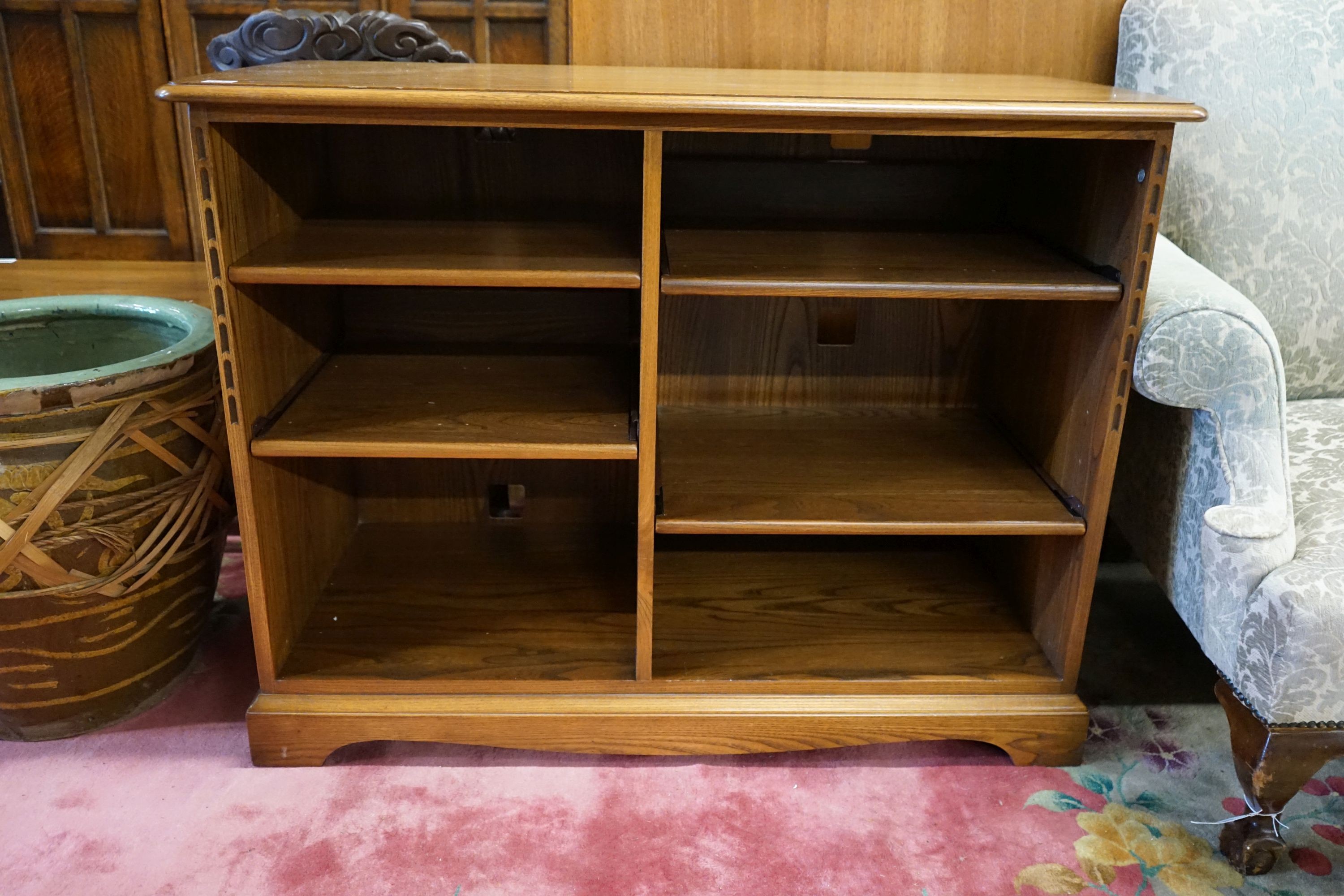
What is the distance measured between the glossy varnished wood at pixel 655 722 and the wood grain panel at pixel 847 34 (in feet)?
2.94

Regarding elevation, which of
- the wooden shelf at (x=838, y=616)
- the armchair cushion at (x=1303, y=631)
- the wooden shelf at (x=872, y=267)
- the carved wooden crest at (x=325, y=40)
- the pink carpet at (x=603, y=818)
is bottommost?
the pink carpet at (x=603, y=818)

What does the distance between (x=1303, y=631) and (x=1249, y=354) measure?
0.95 ft

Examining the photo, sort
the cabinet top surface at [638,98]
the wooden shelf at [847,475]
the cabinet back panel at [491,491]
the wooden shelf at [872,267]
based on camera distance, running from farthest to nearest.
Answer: the cabinet back panel at [491,491] → the wooden shelf at [847,475] → the wooden shelf at [872,267] → the cabinet top surface at [638,98]

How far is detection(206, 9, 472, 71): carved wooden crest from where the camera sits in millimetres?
1305

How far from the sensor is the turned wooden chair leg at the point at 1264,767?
1.08 metres

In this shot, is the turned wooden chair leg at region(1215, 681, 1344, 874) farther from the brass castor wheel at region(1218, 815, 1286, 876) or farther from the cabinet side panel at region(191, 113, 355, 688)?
the cabinet side panel at region(191, 113, 355, 688)

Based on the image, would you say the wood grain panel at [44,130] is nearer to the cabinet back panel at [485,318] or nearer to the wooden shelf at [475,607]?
the cabinet back panel at [485,318]

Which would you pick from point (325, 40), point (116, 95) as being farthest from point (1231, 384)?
point (116, 95)

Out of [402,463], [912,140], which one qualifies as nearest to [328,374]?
[402,463]

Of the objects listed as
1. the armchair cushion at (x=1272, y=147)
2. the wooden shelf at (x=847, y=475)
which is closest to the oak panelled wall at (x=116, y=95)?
the wooden shelf at (x=847, y=475)

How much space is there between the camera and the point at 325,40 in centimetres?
133

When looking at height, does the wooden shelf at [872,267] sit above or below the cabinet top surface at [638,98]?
below

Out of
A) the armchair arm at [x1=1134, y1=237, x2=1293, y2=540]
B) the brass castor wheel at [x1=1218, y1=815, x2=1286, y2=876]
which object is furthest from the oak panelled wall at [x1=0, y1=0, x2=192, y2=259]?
the brass castor wheel at [x1=1218, y1=815, x2=1286, y2=876]

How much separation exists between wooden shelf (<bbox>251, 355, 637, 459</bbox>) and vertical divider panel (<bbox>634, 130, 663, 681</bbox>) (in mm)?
38
